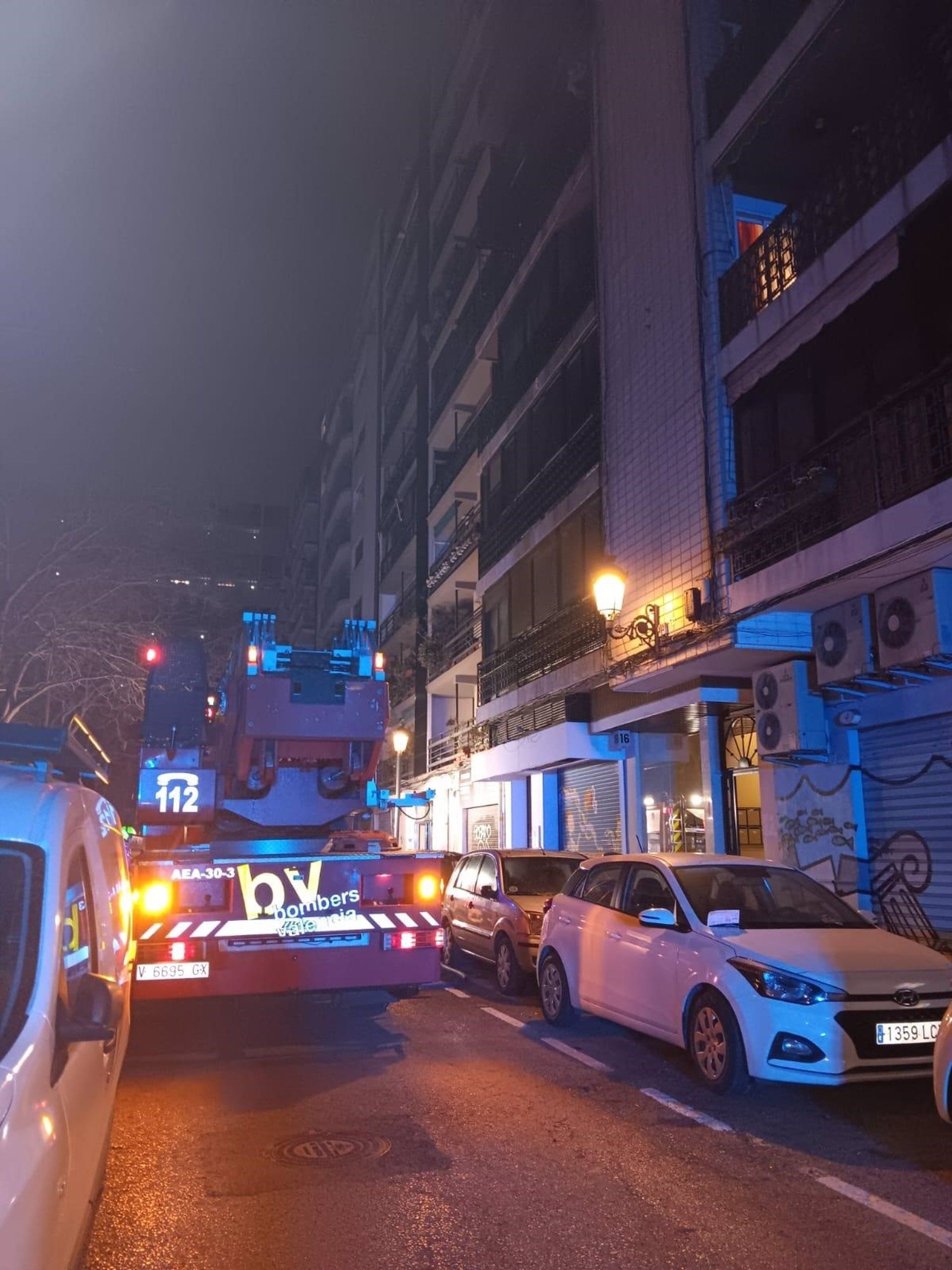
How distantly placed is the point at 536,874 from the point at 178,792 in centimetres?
455

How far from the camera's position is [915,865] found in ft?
39.0

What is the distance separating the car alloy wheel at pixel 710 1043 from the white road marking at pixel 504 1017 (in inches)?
97.5

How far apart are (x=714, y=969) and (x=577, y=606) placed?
1259cm

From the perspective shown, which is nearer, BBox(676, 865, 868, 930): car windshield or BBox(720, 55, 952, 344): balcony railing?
BBox(676, 865, 868, 930): car windshield

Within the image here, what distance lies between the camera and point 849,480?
11.3 meters

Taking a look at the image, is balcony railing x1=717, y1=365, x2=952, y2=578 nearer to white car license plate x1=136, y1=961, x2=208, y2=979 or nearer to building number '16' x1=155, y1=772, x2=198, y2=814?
building number '16' x1=155, y1=772, x2=198, y2=814

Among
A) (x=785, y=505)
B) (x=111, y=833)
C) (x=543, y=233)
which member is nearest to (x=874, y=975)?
(x=111, y=833)

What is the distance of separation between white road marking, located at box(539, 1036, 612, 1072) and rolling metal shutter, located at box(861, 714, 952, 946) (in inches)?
211

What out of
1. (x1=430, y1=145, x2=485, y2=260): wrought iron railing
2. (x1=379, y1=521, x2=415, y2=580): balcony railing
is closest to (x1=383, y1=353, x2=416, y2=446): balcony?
(x1=430, y1=145, x2=485, y2=260): wrought iron railing

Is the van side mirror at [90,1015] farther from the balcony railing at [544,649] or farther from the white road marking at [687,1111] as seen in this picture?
the balcony railing at [544,649]

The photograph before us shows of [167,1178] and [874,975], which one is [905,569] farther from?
[167,1178]

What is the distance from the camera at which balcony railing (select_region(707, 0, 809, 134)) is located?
543 inches

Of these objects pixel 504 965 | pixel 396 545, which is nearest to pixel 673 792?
pixel 504 965

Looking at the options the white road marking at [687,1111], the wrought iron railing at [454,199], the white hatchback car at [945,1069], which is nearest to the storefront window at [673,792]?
the white road marking at [687,1111]
